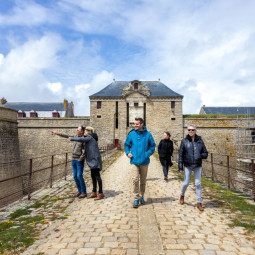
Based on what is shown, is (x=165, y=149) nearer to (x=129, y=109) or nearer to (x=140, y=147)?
(x=140, y=147)

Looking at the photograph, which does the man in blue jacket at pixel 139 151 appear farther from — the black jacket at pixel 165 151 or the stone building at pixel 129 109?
the stone building at pixel 129 109

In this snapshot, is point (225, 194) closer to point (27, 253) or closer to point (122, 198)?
point (122, 198)

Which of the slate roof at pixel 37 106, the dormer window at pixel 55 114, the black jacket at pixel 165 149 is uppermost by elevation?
the slate roof at pixel 37 106

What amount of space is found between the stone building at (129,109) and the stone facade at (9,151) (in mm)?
12178

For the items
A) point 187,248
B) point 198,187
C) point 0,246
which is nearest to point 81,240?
point 0,246

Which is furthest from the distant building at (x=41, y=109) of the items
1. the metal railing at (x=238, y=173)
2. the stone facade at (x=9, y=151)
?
the metal railing at (x=238, y=173)

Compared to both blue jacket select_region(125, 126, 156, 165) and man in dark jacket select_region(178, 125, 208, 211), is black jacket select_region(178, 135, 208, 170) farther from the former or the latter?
blue jacket select_region(125, 126, 156, 165)

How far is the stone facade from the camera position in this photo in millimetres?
14039

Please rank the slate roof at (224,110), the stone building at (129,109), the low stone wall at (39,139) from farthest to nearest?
the slate roof at (224,110) → the stone building at (129,109) → the low stone wall at (39,139)

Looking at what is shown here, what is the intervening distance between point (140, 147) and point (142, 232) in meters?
1.69

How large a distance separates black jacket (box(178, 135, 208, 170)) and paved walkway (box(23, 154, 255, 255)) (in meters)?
0.98

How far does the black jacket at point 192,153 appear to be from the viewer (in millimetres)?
4227

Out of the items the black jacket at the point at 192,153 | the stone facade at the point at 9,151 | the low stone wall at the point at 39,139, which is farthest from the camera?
the low stone wall at the point at 39,139

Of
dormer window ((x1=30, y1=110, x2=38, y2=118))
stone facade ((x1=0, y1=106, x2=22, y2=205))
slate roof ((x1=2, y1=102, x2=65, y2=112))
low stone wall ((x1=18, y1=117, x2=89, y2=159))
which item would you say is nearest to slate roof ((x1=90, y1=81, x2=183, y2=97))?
low stone wall ((x1=18, y1=117, x2=89, y2=159))
